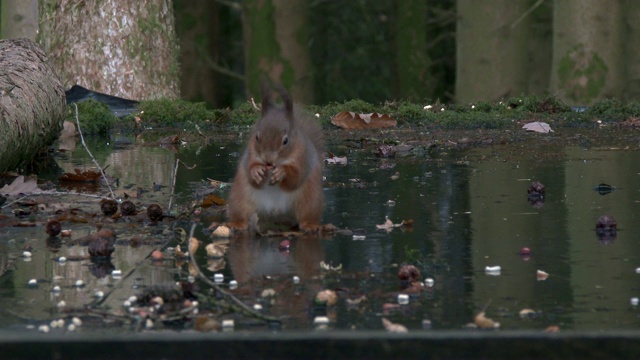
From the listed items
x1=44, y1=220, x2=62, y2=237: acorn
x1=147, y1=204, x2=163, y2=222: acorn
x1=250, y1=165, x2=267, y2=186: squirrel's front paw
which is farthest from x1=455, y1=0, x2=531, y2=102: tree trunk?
x1=44, y1=220, x2=62, y2=237: acorn

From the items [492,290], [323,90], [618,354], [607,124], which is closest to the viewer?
[618,354]

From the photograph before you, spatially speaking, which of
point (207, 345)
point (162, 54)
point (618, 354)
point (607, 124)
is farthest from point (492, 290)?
point (162, 54)

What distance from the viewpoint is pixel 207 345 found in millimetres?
3223

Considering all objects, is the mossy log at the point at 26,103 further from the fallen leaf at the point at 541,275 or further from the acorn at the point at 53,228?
the fallen leaf at the point at 541,275

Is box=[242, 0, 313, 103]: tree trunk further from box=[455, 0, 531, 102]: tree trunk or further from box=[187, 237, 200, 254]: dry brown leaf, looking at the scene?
box=[187, 237, 200, 254]: dry brown leaf

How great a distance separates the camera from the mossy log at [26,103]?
7.20m

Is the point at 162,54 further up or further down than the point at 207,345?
further up

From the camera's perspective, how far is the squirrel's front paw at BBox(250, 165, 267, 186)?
5.02 m

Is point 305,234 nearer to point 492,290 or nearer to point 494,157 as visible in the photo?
point 492,290

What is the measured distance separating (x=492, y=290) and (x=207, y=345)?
1117 mm

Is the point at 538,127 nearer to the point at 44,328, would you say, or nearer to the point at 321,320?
the point at 321,320

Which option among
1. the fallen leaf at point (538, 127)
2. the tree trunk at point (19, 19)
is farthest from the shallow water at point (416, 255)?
the tree trunk at point (19, 19)

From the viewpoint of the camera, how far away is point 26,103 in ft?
25.1

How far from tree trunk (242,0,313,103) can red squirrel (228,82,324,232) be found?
13.5 m
